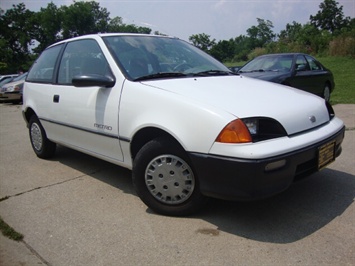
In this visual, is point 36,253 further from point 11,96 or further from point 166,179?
point 11,96

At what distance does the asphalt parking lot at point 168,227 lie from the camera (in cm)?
234

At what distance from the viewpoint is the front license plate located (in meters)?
2.78

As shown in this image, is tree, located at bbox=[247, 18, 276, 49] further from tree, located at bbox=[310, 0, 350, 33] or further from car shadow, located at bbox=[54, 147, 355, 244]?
car shadow, located at bbox=[54, 147, 355, 244]

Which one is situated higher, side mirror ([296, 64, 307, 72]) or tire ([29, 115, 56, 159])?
side mirror ([296, 64, 307, 72])

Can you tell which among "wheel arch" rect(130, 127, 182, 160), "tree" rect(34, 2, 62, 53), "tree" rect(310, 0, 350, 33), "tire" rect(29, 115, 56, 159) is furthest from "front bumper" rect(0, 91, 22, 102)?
"tree" rect(310, 0, 350, 33)

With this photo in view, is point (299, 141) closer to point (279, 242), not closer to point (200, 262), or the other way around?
point (279, 242)

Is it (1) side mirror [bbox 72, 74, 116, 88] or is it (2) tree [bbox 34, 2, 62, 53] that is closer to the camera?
(1) side mirror [bbox 72, 74, 116, 88]

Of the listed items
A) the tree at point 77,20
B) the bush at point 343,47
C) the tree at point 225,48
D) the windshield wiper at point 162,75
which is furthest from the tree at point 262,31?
the windshield wiper at point 162,75

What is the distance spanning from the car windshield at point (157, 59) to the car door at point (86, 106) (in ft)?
0.59

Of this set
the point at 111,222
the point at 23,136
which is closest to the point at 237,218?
the point at 111,222

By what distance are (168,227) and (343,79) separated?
13764mm

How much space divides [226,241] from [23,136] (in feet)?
18.6

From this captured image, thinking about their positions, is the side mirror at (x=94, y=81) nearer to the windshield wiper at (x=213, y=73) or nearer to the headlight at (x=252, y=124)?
the windshield wiper at (x=213, y=73)

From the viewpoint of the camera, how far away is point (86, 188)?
12.1 ft
